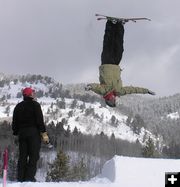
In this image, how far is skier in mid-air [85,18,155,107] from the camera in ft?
43.4

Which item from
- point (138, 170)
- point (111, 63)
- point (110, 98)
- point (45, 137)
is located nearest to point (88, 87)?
point (110, 98)

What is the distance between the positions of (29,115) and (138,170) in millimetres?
2426

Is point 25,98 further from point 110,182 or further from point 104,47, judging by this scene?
point 104,47

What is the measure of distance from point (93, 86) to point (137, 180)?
3226 millimetres

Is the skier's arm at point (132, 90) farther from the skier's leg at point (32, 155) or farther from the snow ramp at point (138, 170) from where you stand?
the skier's leg at point (32, 155)

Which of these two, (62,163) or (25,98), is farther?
(62,163)

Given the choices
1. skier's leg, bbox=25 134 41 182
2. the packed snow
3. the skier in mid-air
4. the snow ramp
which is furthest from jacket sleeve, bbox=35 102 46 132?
the skier in mid-air

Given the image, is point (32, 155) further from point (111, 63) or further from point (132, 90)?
point (132, 90)

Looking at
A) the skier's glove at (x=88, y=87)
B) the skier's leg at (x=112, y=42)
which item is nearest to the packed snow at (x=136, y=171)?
the skier's glove at (x=88, y=87)

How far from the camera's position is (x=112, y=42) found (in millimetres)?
13227

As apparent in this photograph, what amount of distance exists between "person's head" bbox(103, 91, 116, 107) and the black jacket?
10.9 ft

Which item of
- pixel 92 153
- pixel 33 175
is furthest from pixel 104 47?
pixel 92 153

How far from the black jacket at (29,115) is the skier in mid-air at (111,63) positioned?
3.11 metres

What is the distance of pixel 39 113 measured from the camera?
10367 millimetres
